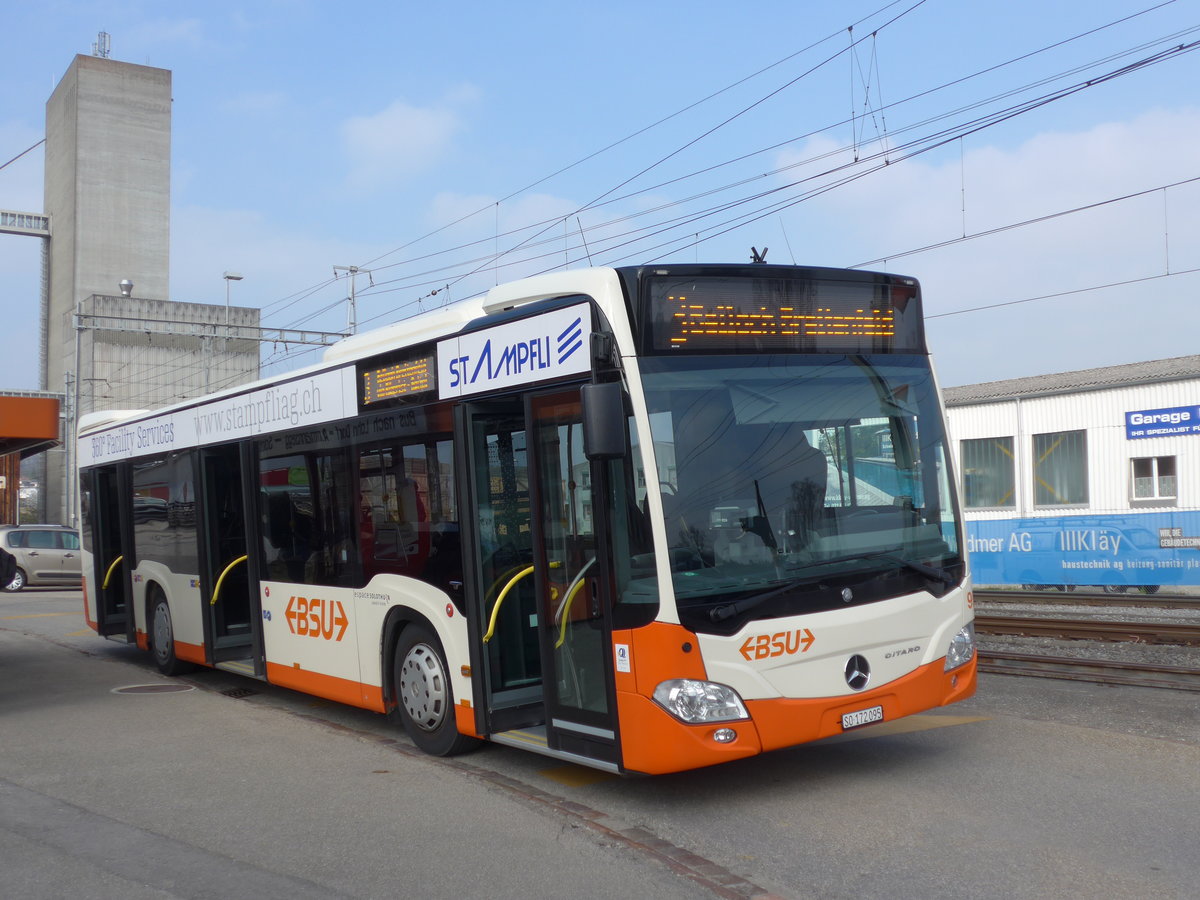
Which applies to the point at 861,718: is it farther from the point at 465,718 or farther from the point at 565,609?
the point at 465,718

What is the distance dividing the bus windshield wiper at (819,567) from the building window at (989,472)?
75.6 ft

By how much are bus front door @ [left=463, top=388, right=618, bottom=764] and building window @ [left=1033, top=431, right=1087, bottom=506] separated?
75.5ft

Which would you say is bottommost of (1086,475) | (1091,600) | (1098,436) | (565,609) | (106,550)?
(1091,600)

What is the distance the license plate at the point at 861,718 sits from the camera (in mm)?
6125

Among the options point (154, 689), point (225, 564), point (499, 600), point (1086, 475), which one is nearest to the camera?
point (499, 600)

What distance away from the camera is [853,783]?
6602 mm

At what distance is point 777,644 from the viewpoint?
5910mm

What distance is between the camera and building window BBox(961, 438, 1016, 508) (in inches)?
1118

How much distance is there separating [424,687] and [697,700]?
2.67m

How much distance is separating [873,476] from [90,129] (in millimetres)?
76601


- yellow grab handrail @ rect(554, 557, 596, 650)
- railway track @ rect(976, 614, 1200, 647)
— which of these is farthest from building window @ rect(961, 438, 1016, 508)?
yellow grab handrail @ rect(554, 557, 596, 650)

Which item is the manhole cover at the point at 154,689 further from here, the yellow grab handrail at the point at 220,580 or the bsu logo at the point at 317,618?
the bsu logo at the point at 317,618

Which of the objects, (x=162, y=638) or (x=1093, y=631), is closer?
(x=162, y=638)

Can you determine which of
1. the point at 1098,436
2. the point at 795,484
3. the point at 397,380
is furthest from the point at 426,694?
the point at 1098,436
